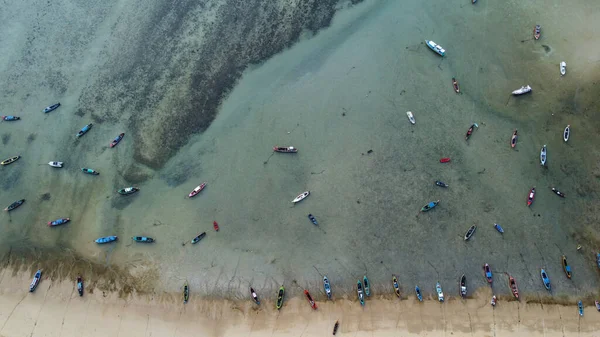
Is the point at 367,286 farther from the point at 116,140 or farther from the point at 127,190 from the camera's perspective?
the point at 116,140

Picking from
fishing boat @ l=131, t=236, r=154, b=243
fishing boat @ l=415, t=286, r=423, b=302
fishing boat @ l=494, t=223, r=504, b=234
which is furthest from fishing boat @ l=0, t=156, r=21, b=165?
fishing boat @ l=494, t=223, r=504, b=234

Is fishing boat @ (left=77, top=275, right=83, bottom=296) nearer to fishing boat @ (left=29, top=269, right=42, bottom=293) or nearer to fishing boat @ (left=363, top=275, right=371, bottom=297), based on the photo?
fishing boat @ (left=29, top=269, right=42, bottom=293)

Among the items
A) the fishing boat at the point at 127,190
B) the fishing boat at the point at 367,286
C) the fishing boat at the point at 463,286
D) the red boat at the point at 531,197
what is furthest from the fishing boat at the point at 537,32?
the fishing boat at the point at 127,190

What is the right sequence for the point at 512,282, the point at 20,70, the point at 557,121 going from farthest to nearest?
1. the point at 20,70
2. the point at 557,121
3. the point at 512,282

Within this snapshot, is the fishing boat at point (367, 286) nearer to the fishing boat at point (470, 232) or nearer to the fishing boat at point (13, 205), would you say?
the fishing boat at point (470, 232)

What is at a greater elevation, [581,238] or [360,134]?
[360,134]

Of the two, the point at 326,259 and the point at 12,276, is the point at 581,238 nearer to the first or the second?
the point at 326,259

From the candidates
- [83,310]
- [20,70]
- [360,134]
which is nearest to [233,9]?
[360,134]

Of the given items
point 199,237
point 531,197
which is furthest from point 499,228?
point 199,237

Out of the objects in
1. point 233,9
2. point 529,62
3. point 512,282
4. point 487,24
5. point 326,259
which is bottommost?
point 512,282
